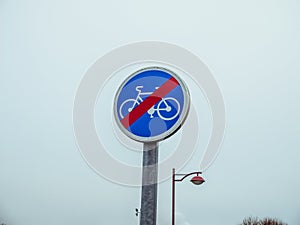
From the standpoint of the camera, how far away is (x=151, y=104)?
10.7 ft

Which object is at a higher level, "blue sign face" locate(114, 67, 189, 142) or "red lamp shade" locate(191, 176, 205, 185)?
"red lamp shade" locate(191, 176, 205, 185)

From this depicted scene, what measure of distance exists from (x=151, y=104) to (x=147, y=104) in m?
0.04

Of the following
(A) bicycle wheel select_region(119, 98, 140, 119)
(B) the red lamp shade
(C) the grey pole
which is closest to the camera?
(C) the grey pole

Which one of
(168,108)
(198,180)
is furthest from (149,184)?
(198,180)

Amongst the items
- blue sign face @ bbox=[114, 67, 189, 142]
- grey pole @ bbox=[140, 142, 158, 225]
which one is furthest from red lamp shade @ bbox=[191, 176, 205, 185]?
blue sign face @ bbox=[114, 67, 189, 142]

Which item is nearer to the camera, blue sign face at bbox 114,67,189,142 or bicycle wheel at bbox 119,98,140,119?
blue sign face at bbox 114,67,189,142

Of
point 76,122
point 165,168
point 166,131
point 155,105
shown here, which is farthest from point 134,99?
point 165,168

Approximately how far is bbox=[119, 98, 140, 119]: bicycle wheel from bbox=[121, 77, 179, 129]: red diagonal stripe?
0.12 feet

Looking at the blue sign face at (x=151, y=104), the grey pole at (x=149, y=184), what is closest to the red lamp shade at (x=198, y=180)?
the grey pole at (x=149, y=184)

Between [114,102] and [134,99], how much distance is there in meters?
0.25

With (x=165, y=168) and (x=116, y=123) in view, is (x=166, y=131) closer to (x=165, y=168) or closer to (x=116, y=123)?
(x=116, y=123)

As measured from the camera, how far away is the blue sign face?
3.21m

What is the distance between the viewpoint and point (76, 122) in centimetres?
352

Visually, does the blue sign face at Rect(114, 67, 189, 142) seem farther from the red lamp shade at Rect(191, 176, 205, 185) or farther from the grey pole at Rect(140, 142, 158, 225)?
the red lamp shade at Rect(191, 176, 205, 185)
